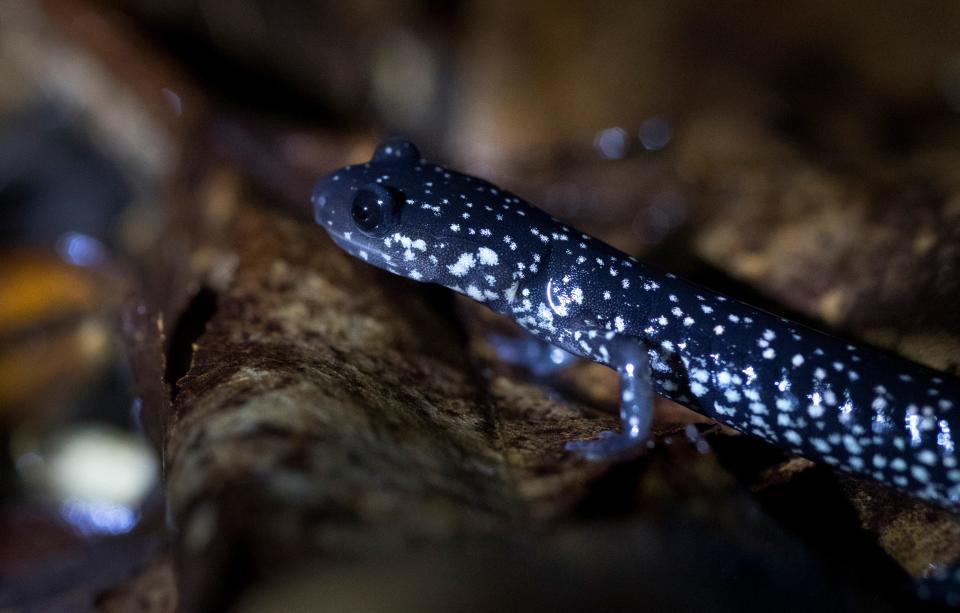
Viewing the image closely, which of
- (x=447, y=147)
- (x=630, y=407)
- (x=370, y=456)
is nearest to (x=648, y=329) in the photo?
(x=630, y=407)

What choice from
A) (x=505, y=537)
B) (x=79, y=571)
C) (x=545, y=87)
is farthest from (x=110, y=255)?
(x=505, y=537)

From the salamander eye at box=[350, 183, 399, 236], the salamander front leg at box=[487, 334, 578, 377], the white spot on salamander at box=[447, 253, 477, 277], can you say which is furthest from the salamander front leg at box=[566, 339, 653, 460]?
the salamander eye at box=[350, 183, 399, 236]

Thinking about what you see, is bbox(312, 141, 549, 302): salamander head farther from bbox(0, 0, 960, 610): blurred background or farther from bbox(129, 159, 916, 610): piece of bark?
bbox(0, 0, 960, 610): blurred background

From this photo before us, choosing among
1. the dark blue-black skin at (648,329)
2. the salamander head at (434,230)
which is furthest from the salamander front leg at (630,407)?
the salamander head at (434,230)

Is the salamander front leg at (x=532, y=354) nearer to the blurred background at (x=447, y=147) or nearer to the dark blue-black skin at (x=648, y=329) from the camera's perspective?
the dark blue-black skin at (x=648, y=329)

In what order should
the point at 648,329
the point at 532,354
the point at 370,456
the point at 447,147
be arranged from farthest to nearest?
the point at 447,147, the point at 532,354, the point at 648,329, the point at 370,456

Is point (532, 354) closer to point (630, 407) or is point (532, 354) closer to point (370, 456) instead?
point (630, 407)

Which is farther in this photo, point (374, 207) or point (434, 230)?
point (434, 230)
